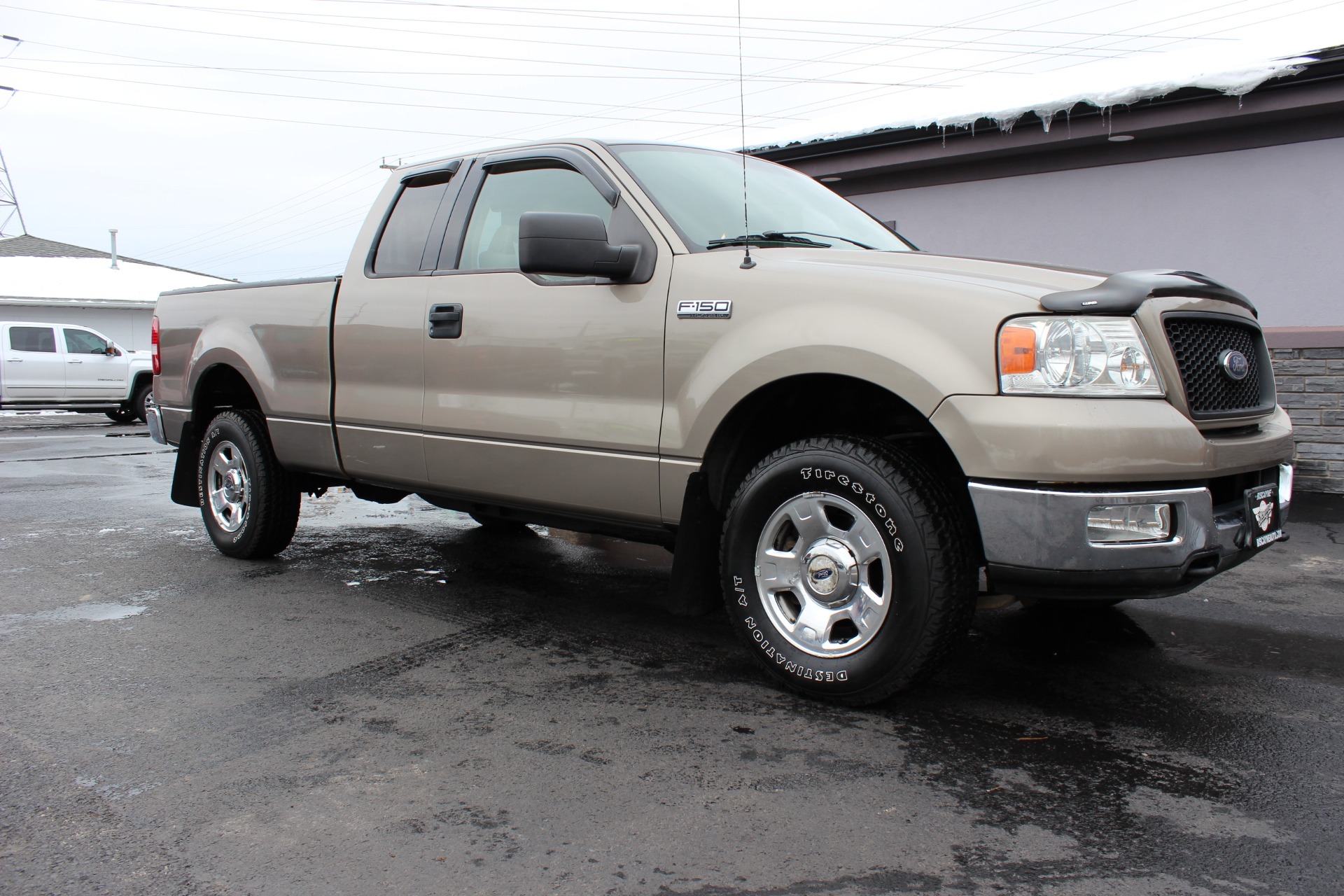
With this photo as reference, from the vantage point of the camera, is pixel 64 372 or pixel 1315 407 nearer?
pixel 1315 407

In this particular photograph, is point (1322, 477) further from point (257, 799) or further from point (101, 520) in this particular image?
point (101, 520)

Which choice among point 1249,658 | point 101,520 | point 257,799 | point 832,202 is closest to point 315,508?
point 101,520

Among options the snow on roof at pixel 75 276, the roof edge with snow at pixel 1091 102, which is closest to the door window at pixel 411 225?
the roof edge with snow at pixel 1091 102

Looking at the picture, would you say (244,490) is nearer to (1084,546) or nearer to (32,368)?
(1084,546)

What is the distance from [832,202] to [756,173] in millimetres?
385

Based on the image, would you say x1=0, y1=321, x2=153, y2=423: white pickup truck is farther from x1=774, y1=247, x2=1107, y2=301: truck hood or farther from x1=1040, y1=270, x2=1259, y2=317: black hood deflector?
x1=1040, y1=270, x2=1259, y2=317: black hood deflector

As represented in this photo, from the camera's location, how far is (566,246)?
12.3 ft

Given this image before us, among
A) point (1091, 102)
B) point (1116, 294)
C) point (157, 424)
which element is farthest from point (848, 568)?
point (1091, 102)

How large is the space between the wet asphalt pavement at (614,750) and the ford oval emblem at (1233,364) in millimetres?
1117

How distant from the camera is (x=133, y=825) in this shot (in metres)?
2.68

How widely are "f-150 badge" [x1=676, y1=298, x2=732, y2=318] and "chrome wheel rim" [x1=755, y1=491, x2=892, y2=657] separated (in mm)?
688

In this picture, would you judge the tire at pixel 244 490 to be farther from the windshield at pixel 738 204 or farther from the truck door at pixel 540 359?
the windshield at pixel 738 204

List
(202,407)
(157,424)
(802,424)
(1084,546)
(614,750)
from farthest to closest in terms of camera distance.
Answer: (157,424) → (202,407) → (802,424) → (614,750) → (1084,546)

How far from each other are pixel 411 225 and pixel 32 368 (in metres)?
16.9
